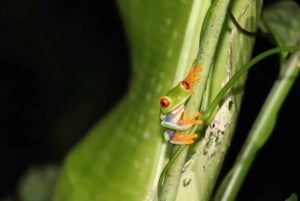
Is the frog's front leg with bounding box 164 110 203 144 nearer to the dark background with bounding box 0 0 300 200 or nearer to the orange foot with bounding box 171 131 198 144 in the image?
the orange foot with bounding box 171 131 198 144

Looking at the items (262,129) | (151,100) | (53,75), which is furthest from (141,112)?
(53,75)

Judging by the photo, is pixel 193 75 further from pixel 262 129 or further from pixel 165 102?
pixel 262 129

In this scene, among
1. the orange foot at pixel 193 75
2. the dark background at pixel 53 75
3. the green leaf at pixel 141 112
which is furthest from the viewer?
the dark background at pixel 53 75

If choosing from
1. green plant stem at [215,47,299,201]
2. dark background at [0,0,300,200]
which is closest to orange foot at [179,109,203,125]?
green plant stem at [215,47,299,201]

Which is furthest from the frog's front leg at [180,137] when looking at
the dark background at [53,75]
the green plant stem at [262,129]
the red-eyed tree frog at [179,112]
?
the dark background at [53,75]

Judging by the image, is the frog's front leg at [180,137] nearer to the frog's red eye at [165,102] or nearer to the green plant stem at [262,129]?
the frog's red eye at [165,102]

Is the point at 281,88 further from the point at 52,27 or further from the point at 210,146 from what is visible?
the point at 52,27

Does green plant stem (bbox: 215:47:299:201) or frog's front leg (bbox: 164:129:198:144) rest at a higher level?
frog's front leg (bbox: 164:129:198:144)

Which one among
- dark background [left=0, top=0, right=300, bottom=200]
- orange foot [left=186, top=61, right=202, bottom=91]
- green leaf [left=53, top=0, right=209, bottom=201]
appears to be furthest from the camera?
dark background [left=0, top=0, right=300, bottom=200]
